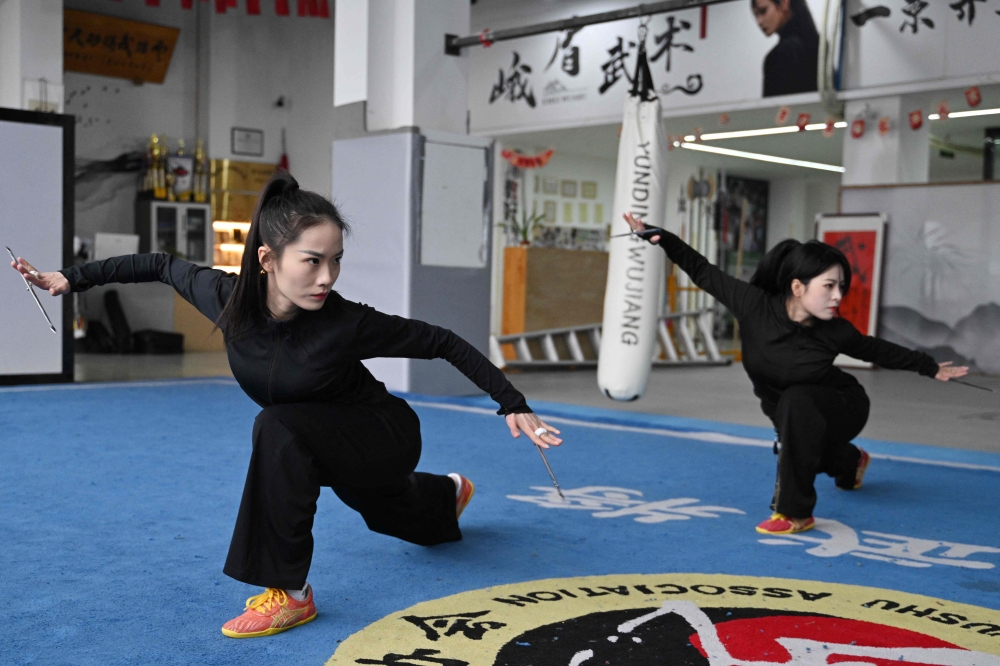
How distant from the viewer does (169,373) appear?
748 centimetres

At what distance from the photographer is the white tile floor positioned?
16.8ft

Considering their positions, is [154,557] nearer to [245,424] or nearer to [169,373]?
[245,424]

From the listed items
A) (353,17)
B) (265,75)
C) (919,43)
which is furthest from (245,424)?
(265,75)

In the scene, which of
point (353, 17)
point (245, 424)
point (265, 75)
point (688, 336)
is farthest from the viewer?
point (265, 75)

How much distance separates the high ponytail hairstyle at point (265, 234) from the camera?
2.03 meters

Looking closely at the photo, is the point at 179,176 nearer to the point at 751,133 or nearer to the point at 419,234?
the point at 419,234

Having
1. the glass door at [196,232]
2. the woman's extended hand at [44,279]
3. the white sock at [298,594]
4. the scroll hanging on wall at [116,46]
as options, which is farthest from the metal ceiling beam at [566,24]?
the scroll hanging on wall at [116,46]

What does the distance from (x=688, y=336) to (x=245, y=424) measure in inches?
225

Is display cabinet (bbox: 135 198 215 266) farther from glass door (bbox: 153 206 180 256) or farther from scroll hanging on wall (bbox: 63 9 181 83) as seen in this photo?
scroll hanging on wall (bbox: 63 9 181 83)

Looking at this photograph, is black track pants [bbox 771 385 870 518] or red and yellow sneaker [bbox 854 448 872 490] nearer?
black track pants [bbox 771 385 870 518]

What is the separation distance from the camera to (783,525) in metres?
2.88

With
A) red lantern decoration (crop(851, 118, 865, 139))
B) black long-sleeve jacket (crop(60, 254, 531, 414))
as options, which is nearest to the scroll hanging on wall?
red lantern decoration (crop(851, 118, 865, 139))

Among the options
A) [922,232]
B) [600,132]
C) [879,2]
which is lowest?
[922,232]

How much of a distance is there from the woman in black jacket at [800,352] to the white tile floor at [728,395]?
176 cm
